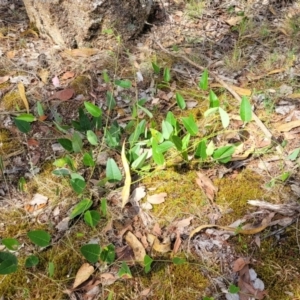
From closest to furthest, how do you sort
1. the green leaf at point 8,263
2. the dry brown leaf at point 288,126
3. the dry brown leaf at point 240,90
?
the green leaf at point 8,263 → the dry brown leaf at point 288,126 → the dry brown leaf at point 240,90

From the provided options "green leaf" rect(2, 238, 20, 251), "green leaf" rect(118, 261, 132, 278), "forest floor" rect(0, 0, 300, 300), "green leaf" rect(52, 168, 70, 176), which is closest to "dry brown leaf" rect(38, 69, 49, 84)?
"forest floor" rect(0, 0, 300, 300)

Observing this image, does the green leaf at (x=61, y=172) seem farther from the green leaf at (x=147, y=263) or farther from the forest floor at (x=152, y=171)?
the green leaf at (x=147, y=263)

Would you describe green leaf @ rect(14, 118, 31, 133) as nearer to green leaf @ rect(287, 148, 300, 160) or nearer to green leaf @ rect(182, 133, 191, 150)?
green leaf @ rect(182, 133, 191, 150)

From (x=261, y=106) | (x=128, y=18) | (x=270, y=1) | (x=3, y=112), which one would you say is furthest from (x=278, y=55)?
(x=3, y=112)

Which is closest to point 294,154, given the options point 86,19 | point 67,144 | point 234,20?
point 67,144

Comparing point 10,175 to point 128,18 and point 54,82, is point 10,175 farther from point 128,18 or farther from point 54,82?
point 128,18

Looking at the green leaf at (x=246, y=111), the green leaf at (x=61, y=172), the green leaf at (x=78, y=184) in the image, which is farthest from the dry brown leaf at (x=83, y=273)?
the green leaf at (x=246, y=111)
